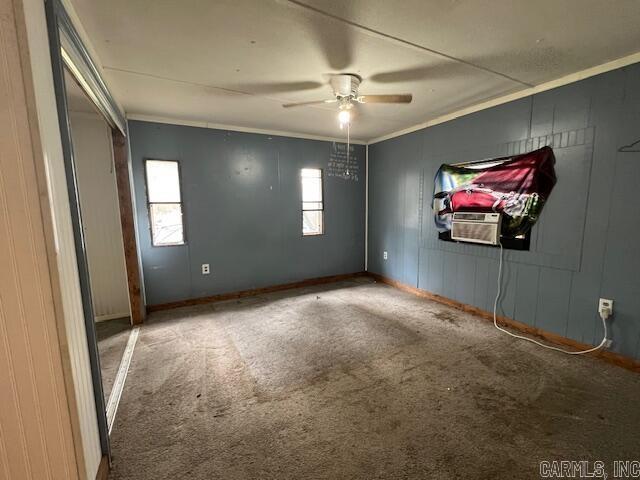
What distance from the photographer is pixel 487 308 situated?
10.4 ft

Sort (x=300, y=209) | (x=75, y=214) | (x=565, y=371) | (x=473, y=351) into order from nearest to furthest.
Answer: (x=75, y=214)
(x=565, y=371)
(x=473, y=351)
(x=300, y=209)

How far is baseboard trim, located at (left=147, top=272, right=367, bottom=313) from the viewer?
360cm

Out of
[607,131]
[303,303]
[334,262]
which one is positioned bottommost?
[303,303]

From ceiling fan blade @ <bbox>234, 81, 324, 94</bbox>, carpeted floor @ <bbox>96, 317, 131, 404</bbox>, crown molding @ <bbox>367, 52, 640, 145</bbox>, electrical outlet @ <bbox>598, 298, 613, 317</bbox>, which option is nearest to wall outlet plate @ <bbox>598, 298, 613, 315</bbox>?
electrical outlet @ <bbox>598, 298, 613, 317</bbox>

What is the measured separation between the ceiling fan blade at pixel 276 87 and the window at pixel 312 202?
1.76 metres

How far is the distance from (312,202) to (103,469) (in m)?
3.73

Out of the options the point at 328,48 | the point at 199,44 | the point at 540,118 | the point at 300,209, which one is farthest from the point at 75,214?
the point at 540,118

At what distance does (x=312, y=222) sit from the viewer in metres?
4.58

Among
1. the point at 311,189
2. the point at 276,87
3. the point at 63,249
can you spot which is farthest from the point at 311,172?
the point at 63,249

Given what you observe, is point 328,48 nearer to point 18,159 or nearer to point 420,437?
point 18,159

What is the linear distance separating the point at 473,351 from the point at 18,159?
3.15 meters

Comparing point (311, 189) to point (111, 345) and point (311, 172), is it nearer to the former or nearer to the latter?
point (311, 172)

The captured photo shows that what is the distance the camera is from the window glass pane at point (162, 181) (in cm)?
344

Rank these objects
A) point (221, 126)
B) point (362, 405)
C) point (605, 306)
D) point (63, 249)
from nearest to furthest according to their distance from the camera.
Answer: point (63, 249) < point (362, 405) < point (605, 306) < point (221, 126)
